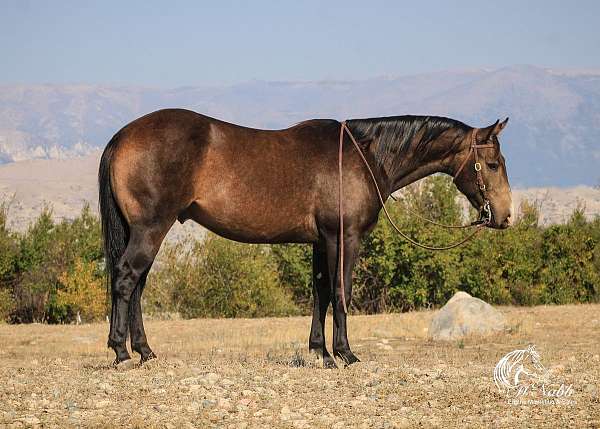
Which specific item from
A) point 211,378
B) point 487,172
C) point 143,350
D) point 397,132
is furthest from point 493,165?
point 143,350

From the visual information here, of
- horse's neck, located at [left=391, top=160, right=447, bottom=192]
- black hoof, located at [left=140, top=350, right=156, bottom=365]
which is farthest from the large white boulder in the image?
black hoof, located at [left=140, top=350, right=156, bottom=365]

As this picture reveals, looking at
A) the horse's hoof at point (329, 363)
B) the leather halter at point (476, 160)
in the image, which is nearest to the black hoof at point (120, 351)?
the horse's hoof at point (329, 363)

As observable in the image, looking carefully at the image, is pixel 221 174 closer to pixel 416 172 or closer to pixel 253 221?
pixel 253 221

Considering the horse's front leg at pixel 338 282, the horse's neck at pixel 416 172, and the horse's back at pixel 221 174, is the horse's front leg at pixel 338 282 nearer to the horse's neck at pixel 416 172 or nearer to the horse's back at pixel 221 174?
the horse's back at pixel 221 174

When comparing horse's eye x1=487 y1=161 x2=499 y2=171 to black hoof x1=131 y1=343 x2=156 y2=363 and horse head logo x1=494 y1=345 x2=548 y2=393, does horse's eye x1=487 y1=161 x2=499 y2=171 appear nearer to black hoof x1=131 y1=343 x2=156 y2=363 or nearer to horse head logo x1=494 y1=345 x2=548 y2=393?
horse head logo x1=494 y1=345 x2=548 y2=393

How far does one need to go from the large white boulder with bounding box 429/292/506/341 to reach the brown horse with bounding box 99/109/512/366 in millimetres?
9215

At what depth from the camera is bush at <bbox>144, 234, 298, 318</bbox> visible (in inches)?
1357

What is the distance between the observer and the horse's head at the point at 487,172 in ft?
32.3

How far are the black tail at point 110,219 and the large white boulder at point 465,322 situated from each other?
11099 millimetres

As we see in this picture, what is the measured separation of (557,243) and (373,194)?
86.4 ft

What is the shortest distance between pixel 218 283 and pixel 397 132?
26.1 meters

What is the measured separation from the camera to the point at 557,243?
34219mm

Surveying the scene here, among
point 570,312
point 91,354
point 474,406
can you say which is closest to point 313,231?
point 474,406

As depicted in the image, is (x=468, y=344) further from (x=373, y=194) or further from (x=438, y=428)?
(x=438, y=428)
